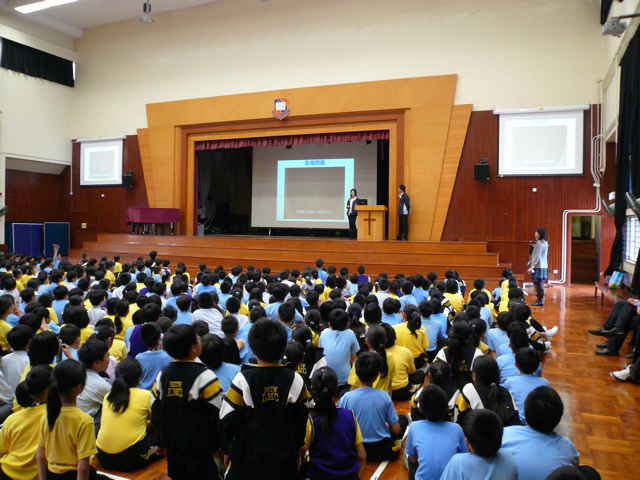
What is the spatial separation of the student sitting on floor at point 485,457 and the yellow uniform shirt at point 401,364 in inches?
52.1

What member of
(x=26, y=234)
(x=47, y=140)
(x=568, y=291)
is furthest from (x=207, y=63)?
(x=568, y=291)

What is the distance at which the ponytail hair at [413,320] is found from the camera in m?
3.15

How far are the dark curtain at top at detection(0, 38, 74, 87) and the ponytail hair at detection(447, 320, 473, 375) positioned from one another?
1292 cm

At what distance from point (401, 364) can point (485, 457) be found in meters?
1.38

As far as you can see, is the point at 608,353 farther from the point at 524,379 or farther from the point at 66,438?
the point at 66,438

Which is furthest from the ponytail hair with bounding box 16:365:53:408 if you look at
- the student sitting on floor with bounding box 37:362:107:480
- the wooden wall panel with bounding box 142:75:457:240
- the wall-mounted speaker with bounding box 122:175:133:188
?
the wall-mounted speaker with bounding box 122:175:133:188

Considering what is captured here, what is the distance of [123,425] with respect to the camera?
219cm

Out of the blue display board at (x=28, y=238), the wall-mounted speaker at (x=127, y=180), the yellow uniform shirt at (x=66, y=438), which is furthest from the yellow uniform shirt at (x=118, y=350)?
the blue display board at (x=28, y=238)

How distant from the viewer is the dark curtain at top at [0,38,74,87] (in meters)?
11.3

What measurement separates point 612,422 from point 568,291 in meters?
5.81

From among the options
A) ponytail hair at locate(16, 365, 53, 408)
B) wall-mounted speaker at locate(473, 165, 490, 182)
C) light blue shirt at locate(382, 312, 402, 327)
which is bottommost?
light blue shirt at locate(382, 312, 402, 327)

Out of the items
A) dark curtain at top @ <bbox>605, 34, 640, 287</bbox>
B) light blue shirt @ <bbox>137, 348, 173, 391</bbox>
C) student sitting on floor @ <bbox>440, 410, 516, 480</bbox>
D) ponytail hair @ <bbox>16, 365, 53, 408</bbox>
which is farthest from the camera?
dark curtain at top @ <bbox>605, 34, 640, 287</bbox>

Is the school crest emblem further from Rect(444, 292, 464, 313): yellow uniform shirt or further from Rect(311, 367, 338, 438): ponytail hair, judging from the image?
Rect(311, 367, 338, 438): ponytail hair

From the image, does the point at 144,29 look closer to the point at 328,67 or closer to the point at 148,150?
the point at 148,150
